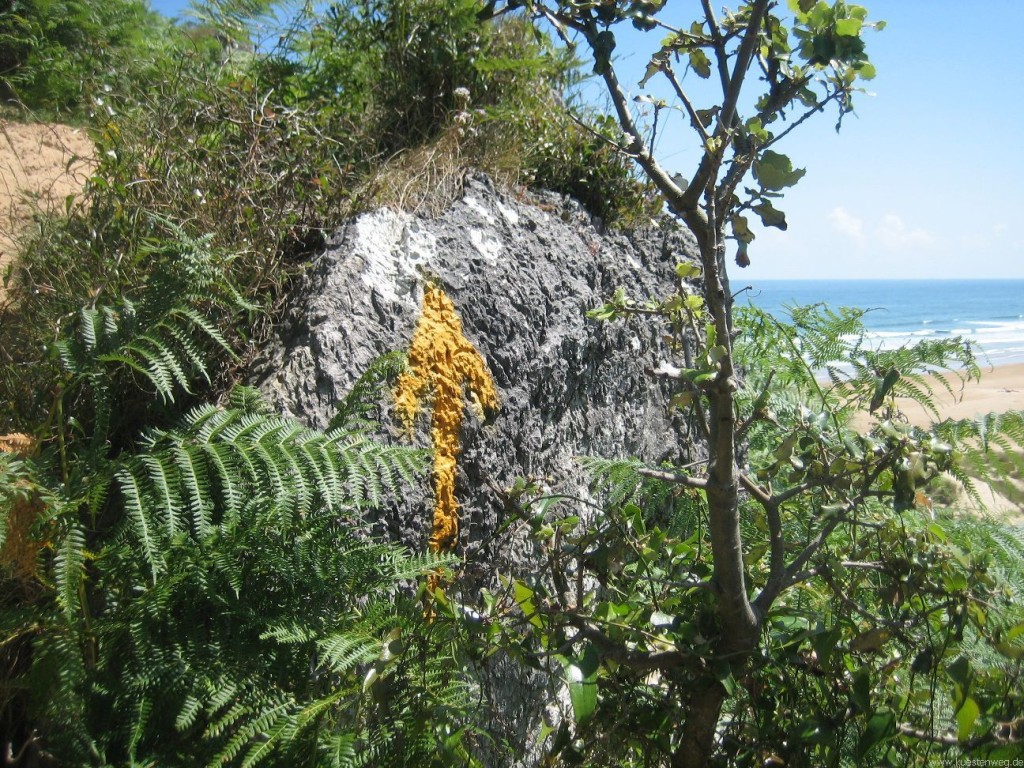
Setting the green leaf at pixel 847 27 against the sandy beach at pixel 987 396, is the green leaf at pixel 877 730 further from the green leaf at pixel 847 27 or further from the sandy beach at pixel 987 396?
the sandy beach at pixel 987 396

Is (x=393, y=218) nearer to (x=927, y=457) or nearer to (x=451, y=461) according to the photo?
(x=451, y=461)

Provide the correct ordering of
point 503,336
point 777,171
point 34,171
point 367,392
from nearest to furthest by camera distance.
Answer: point 777,171 < point 367,392 < point 503,336 < point 34,171

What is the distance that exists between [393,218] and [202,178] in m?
0.67

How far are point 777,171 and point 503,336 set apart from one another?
5.00 feet

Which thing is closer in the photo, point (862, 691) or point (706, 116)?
point (862, 691)

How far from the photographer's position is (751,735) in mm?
1823

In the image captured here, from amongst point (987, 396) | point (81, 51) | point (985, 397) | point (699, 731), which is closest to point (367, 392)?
point (699, 731)

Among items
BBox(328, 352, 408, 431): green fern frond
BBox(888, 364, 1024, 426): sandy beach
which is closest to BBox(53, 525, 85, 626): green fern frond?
BBox(328, 352, 408, 431): green fern frond

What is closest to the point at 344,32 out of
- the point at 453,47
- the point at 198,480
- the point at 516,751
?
the point at 453,47

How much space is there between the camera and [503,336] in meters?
2.90

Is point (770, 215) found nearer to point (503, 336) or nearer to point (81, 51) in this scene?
point (503, 336)

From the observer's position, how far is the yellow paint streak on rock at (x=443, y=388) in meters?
2.49

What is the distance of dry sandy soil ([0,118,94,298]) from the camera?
3.11m

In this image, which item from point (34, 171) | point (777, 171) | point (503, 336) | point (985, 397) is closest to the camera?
point (777, 171)
